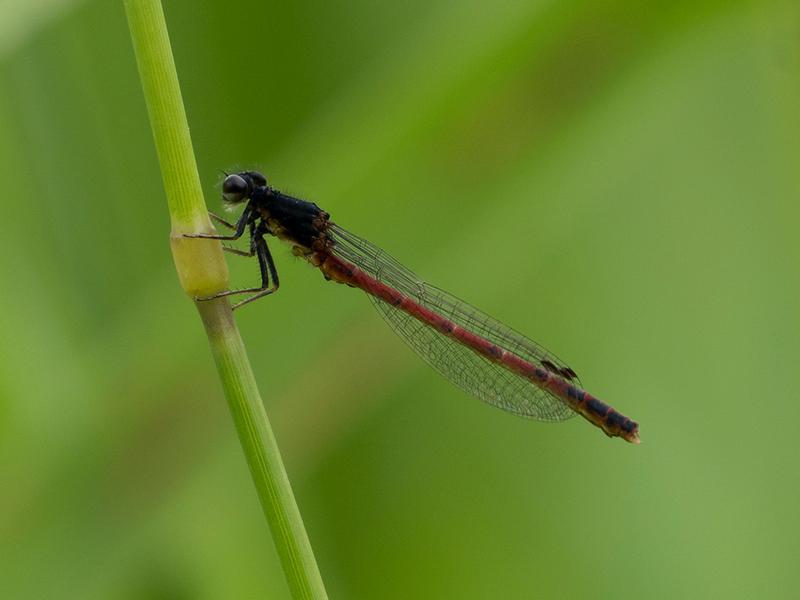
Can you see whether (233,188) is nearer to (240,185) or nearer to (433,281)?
(240,185)

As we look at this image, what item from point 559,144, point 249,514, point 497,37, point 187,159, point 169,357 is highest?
point 497,37

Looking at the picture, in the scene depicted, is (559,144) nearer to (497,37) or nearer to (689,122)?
(497,37)

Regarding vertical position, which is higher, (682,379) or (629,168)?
(629,168)

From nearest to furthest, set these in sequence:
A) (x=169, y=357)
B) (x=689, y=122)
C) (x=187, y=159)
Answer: (x=187, y=159) → (x=169, y=357) → (x=689, y=122)

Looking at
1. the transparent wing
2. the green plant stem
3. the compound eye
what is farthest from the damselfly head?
the green plant stem

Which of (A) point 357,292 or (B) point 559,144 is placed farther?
(A) point 357,292

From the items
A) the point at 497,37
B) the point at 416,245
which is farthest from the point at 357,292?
the point at 497,37

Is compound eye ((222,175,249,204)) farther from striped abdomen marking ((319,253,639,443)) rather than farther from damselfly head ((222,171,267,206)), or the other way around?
striped abdomen marking ((319,253,639,443))

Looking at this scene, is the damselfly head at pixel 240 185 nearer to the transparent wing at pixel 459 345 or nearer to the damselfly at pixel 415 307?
the damselfly at pixel 415 307
